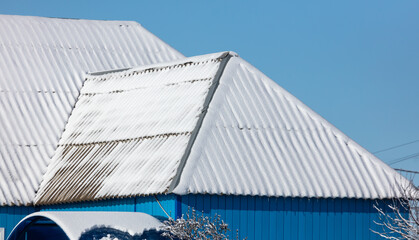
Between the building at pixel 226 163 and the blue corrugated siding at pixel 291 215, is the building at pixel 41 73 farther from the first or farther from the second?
the blue corrugated siding at pixel 291 215

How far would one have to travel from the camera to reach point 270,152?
86.9 ft

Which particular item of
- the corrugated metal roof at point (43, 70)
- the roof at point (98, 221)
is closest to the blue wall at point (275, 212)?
the roof at point (98, 221)

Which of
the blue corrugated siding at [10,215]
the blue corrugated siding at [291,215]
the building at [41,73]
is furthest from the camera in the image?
the building at [41,73]

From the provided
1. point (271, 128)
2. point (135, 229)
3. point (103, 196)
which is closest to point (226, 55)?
point (271, 128)

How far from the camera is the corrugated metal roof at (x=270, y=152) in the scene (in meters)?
25.1

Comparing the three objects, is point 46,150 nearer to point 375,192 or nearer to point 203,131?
point 203,131

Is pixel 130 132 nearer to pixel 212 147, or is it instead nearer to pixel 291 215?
pixel 212 147

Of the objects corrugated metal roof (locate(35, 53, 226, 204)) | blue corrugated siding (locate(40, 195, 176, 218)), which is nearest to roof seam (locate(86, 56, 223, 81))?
corrugated metal roof (locate(35, 53, 226, 204))

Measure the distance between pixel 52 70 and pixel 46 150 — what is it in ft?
13.3

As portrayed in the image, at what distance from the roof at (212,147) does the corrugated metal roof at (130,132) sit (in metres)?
0.04

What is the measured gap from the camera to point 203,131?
2577 cm

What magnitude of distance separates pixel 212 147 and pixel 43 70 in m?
10.4

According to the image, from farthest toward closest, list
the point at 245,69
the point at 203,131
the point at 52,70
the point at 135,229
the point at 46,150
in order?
the point at 52,70 < the point at 46,150 < the point at 245,69 < the point at 203,131 < the point at 135,229

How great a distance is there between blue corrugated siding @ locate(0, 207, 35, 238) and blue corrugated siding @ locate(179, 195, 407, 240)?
22.3ft
